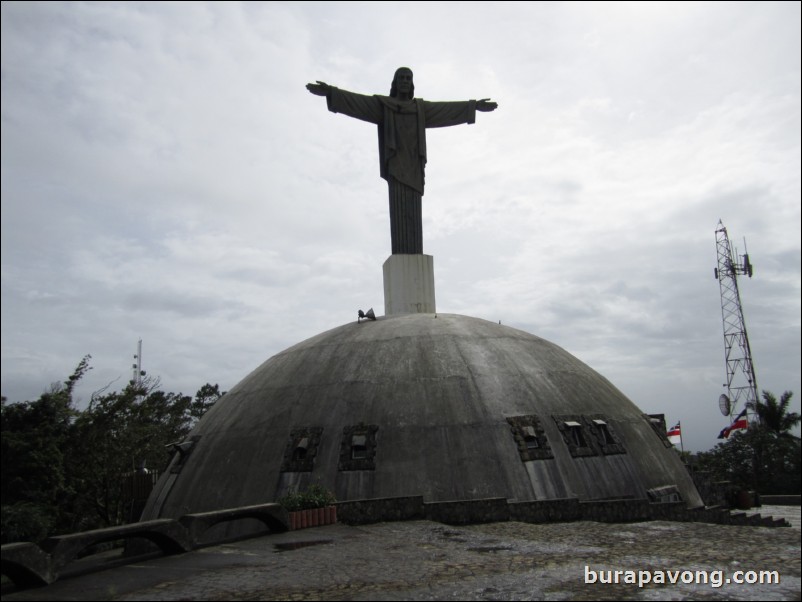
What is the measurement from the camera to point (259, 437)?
→ 69.8 ft

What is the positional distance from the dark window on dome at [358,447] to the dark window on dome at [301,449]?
896mm

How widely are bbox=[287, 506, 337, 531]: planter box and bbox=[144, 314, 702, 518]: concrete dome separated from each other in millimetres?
1666

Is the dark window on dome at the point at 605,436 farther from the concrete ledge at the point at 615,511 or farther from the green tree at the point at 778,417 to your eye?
the green tree at the point at 778,417

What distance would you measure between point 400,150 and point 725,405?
147 feet

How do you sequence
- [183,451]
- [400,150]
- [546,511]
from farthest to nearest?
[400,150], [183,451], [546,511]

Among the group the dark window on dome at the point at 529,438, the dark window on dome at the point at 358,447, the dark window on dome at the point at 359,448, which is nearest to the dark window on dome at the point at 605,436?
the dark window on dome at the point at 529,438

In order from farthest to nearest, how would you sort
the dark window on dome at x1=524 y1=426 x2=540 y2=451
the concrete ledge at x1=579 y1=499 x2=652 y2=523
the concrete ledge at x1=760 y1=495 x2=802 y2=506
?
1. the concrete ledge at x1=760 y1=495 x2=802 y2=506
2. the dark window on dome at x1=524 y1=426 x2=540 y2=451
3. the concrete ledge at x1=579 y1=499 x2=652 y2=523

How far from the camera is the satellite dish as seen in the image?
5844cm

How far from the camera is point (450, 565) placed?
11922 millimetres

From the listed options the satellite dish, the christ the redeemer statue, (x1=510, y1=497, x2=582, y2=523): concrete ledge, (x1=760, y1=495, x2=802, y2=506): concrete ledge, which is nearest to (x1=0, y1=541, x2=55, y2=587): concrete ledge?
(x1=510, y1=497, x2=582, y2=523): concrete ledge

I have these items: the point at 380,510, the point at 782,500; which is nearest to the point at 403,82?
the point at 380,510

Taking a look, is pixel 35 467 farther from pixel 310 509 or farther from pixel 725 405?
pixel 725 405

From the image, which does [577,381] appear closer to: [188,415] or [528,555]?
[528,555]

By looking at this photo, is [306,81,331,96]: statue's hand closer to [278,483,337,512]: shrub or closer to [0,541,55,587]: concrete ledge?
[278,483,337,512]: shrub
